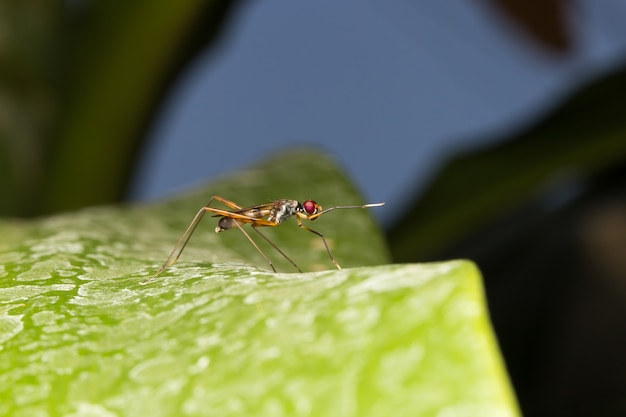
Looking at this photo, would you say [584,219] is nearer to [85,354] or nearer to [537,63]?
[537,63]

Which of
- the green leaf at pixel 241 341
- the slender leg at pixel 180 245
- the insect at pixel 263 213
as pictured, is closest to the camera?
the green leaf at pixel 241 341

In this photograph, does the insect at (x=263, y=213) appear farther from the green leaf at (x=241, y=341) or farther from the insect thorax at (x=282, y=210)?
the green leaf at (x=241, y=341)

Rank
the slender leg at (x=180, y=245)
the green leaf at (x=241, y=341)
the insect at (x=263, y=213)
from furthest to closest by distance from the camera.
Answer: the insect at (x=263, y=213) < the slender leg at (x=180, y=245) < the green leaf at (x=241, y=341)

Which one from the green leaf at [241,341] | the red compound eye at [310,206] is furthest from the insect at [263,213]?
the green leaf at [241,341]

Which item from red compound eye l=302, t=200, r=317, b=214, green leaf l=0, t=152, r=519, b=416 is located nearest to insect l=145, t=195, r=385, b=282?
red compound eye l=302, t=200, r=317, b=214

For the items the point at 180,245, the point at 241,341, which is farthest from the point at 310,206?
the point at 241,341

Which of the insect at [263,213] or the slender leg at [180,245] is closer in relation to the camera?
the slender leg at [180,245]
